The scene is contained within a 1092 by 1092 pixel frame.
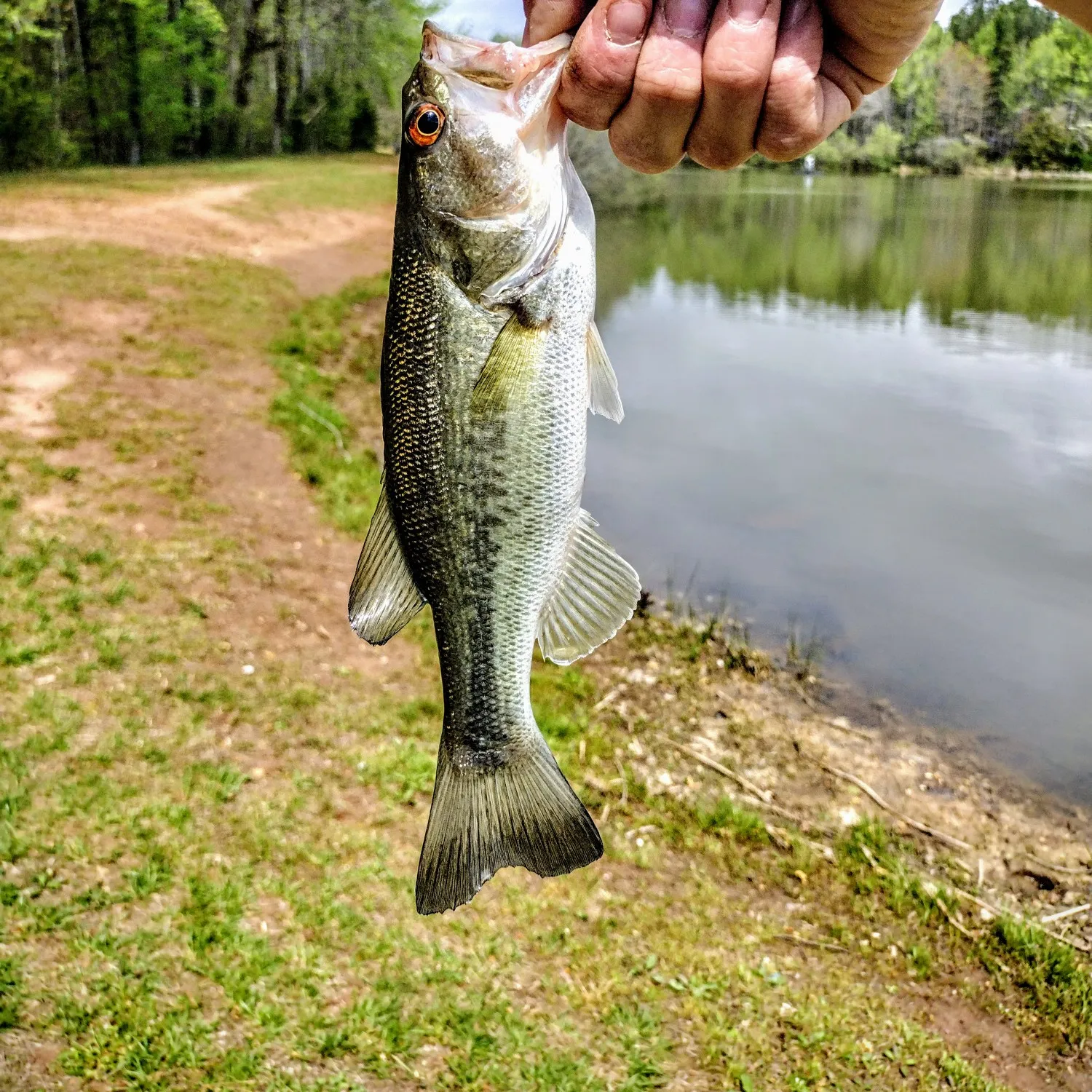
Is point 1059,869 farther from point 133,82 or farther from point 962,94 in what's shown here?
point 962,94

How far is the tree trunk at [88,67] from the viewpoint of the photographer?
3053 centimetres

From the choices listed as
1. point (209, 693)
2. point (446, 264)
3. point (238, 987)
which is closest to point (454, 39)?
point (446, 264)

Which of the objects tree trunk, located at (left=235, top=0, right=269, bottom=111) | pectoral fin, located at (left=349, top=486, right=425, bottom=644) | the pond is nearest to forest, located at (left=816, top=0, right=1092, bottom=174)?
tree trunk, located at (left=235, top=0, right=269, bottom=111)

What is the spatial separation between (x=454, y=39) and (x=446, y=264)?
0.44m

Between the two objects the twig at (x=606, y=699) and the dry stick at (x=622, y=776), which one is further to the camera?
the twig at (x=606, y=699)

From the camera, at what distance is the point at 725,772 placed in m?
7.26

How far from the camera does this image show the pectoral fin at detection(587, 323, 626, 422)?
211cm

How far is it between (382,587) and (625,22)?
123cm

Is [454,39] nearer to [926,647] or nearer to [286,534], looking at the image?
[286,534]

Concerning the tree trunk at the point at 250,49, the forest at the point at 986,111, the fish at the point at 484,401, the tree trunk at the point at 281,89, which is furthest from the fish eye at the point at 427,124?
the forest at the point at 986,111

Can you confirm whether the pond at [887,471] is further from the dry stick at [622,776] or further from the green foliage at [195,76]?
the green foliage at [195,76]

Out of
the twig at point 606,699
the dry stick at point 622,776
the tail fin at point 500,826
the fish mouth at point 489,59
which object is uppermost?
the fish mouth at point 489,59

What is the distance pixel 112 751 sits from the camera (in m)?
5.92

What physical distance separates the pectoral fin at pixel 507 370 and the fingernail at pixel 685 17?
63cm
